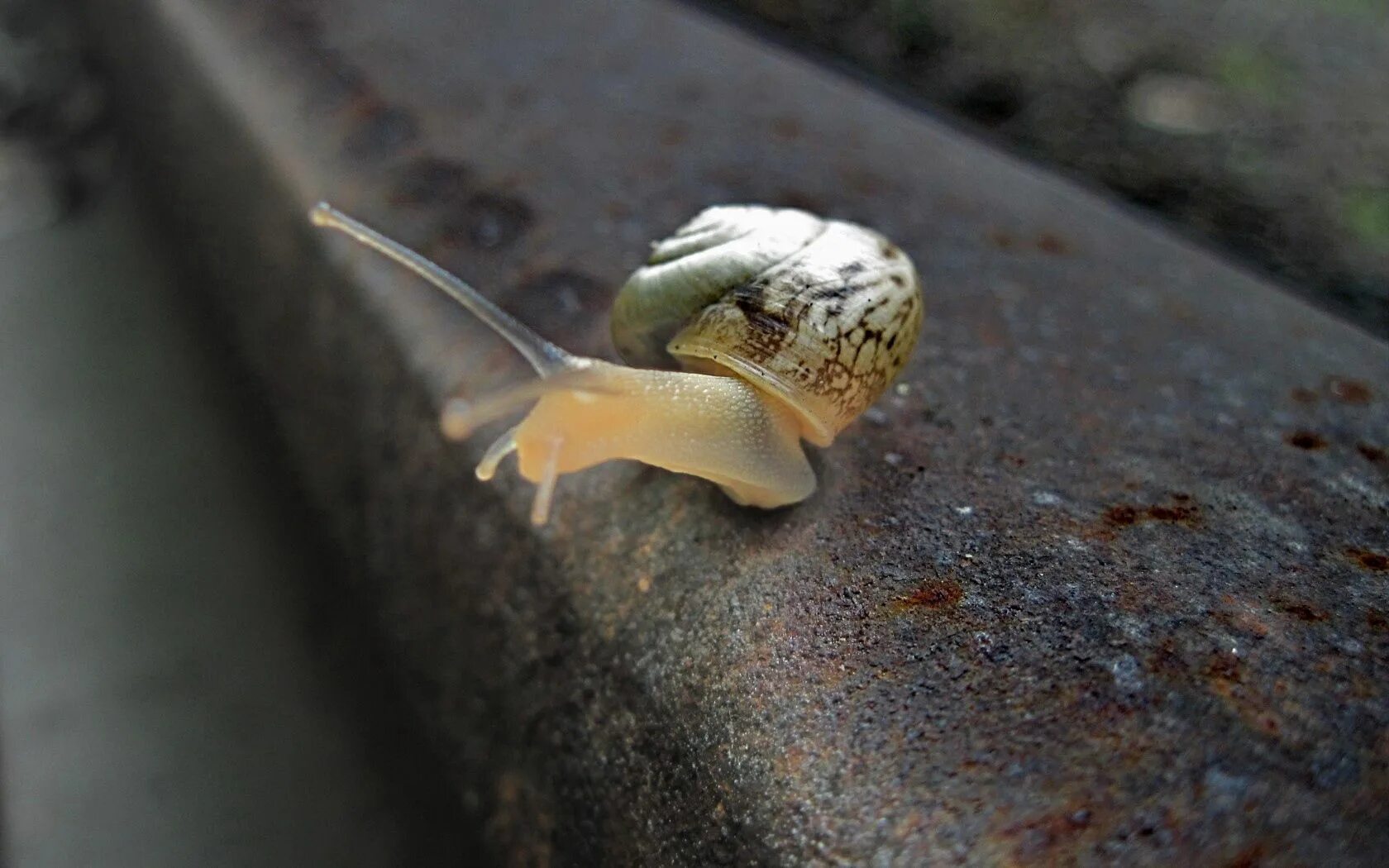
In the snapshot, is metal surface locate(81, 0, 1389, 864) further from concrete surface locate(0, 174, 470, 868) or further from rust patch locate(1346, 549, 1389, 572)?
concrete surface locate(0, 174, 470, 868)

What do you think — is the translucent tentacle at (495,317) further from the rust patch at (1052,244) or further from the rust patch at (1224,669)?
the rust patch at (1052,244)

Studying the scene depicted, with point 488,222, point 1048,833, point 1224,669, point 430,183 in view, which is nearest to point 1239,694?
point 1224,669

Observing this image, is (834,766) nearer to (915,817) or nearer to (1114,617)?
(915,817)

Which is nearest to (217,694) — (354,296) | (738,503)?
(354,296)

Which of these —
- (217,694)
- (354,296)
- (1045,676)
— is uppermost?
(1045,676)

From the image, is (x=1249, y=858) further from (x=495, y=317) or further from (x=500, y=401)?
(x=495, y=317)

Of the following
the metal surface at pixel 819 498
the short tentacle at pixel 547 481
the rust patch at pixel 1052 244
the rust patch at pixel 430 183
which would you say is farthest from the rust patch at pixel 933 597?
the rust patch at pixel 430 183
